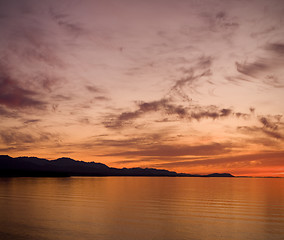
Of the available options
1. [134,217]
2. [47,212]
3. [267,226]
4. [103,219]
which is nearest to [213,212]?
[267,226]

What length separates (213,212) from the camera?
3712 centimetres

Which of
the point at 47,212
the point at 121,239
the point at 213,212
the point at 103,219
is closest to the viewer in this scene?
the point at 121,239

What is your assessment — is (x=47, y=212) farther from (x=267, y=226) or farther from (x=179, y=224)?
(x=267, y=226)

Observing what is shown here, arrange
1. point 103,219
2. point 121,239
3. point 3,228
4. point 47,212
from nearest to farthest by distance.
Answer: point 121,239
point 3,228
point 103,219
point 47,212

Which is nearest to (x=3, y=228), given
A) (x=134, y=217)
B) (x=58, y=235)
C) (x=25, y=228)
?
(x=25, y=228)

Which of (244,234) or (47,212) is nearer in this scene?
(244,234)

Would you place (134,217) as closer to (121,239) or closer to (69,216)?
(69,216)

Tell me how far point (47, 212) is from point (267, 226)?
26.3m

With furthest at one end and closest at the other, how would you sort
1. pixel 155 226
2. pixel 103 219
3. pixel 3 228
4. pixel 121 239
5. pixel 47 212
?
pixel 47 212, pixel 103 219, pixel 155 226, pixel 3 228, pixel 121 239

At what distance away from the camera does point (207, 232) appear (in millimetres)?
24953

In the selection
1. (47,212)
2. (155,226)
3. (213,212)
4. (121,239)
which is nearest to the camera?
(121,239)

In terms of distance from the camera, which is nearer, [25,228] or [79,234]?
[79,234]

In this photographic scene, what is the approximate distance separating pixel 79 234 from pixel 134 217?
33.4ft

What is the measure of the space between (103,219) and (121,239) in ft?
29.3
